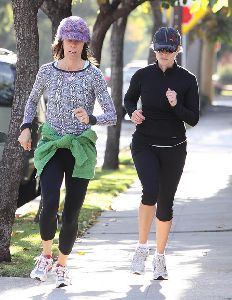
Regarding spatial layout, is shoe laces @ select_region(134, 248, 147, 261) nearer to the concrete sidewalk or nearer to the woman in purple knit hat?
the concrete sidewalk

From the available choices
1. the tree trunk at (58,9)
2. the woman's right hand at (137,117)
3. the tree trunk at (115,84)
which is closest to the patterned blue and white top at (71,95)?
the woman's right hand at (137,117)

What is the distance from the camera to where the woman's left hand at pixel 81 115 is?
721 cm

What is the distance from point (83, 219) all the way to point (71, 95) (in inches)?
172

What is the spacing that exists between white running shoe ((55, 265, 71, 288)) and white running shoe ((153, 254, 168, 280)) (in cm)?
64

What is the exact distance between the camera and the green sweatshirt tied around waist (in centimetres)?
739

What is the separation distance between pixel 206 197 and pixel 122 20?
5.13 m

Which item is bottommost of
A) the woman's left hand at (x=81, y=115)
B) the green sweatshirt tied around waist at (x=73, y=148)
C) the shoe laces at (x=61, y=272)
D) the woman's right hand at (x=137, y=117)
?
the shoe laces at (x=61, y=272)

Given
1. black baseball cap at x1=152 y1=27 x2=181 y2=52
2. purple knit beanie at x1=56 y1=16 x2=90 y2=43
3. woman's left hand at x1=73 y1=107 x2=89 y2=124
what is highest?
purple knit beanie at x1=56 y1=16 x2=90 y2=43

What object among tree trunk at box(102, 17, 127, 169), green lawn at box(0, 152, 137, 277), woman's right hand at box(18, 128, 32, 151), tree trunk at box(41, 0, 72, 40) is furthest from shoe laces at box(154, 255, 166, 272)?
tree trunk at box(102, 17, 127, 169)

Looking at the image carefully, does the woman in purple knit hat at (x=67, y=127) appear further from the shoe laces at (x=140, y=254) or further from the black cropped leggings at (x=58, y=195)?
the shoe laces at (x=140, y=254)

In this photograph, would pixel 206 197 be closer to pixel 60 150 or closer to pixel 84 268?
pixel 84 268

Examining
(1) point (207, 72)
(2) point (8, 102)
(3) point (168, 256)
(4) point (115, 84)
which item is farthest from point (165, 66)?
(1) point (207, 72)

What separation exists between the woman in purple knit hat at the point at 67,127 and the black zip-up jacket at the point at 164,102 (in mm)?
440

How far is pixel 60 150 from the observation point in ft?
24.5
